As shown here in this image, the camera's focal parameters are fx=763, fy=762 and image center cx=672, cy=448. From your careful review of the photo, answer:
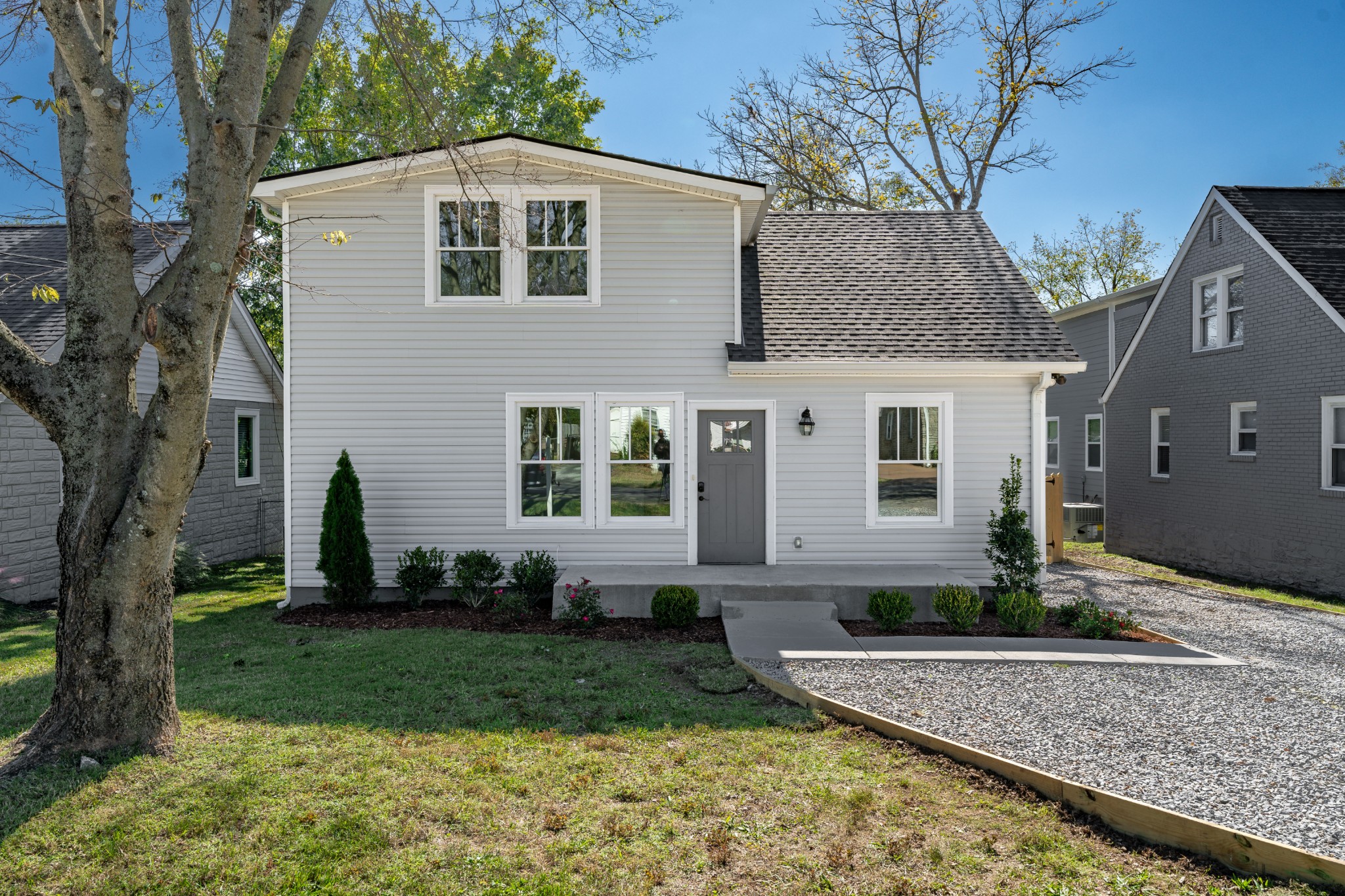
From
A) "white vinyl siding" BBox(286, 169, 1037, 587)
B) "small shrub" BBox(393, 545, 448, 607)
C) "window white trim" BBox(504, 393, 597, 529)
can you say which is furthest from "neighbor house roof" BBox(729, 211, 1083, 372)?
"small shrub" BBox(393, 545, 448, 607)

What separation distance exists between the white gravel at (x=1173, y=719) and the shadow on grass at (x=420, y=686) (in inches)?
38.0

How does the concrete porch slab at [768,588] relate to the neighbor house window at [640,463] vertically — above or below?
below

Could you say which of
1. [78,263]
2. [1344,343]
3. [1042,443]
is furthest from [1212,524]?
[78,263]

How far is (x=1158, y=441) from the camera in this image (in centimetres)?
1539

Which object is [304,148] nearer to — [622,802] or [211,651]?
[211,651]

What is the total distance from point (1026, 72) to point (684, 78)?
36.5 feet

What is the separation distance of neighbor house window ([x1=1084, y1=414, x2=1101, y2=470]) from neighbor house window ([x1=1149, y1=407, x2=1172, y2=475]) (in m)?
2.79

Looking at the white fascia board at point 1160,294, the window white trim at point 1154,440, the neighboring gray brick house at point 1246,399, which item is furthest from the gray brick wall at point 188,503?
the window white trim at point 1154,440

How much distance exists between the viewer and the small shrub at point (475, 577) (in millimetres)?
9133

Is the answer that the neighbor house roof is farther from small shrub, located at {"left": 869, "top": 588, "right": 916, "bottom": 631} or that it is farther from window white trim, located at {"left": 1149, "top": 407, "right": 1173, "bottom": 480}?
window white trim, located at {"left": 1149, "top": 407, "right": 1173, "bottom": 480}

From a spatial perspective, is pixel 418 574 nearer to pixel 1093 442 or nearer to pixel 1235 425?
pixel 1235 425

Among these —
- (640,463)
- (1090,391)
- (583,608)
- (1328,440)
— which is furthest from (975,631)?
(1090,391)

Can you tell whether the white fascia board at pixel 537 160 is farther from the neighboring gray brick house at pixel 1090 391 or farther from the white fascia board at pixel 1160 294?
the neighboring gray brick house at pixel 1090 391

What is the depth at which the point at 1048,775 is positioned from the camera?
4.18 meters
